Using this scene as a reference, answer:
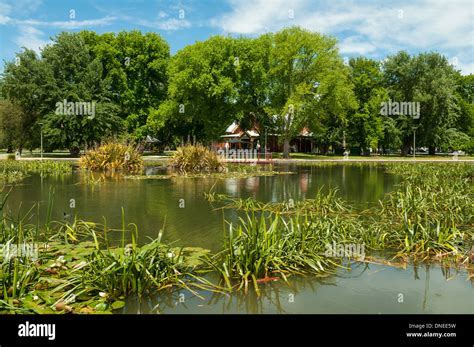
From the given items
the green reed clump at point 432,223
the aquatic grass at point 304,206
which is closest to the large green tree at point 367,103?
the green reed clump at point 432,223

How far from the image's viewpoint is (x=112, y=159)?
24.5 meters

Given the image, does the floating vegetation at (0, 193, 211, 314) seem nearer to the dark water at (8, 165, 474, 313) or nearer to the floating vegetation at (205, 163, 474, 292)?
the dark water at (8, 165, 474, 313)

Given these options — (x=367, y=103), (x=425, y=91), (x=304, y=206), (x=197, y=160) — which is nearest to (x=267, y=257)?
(x=304, y=206)

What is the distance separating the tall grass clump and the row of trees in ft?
61.2

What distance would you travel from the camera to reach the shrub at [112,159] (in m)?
24.4

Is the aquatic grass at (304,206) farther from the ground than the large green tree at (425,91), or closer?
closer

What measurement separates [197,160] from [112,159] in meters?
5.13

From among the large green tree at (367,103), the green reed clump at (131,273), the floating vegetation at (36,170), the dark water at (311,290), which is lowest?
the dark water at (311,290)

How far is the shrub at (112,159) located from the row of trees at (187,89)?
639 inches

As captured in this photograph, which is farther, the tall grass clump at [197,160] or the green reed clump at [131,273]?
the tall grass clump at [197,160]

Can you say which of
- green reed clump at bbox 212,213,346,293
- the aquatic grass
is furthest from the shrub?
green reed clump at bbox 212,213,346,293

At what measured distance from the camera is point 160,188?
1620 cm

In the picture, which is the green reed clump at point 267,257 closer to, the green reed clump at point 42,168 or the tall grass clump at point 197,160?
the tall grass clump at point 197,160
